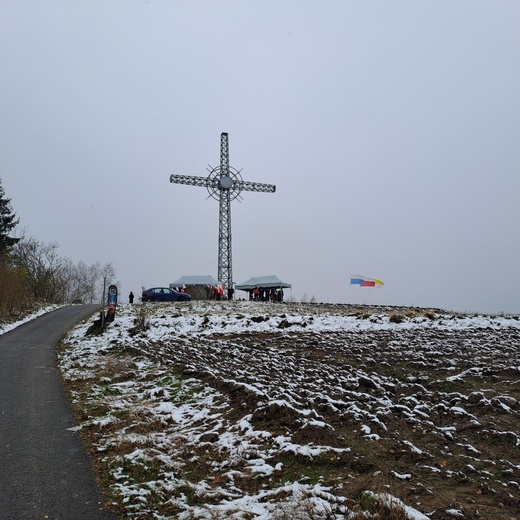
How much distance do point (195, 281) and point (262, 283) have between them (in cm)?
855

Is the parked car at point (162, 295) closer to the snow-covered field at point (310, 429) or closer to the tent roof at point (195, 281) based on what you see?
the tent roof at point (195, 281)

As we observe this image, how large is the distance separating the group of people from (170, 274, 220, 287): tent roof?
6196 millimetres

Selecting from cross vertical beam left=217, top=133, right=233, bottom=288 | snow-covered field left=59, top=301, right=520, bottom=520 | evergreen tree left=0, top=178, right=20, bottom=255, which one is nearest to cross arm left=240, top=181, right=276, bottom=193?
cross vertical beam left=217, top=133, right=233, bottom=288

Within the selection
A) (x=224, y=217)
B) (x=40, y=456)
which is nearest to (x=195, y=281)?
(x=224, y=217)

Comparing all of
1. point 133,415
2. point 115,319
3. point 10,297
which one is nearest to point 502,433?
point 133,415

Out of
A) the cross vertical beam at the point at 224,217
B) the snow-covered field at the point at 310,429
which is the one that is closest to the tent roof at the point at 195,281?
the cross vertical beam at the point at 224,217

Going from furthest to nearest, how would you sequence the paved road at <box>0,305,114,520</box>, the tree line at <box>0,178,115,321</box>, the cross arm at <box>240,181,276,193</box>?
the cross arm at <box>240,181,276,193</box> < the tree line at <box>0,178,115,321</box> < the paved road at <box>0,305,114,520</box>

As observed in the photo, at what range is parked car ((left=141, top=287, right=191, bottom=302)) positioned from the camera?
37062mm

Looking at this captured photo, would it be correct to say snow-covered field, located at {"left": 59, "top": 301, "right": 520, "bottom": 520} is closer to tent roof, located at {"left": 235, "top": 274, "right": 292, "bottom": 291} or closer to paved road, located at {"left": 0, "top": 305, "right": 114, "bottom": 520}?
paved road, located at {"left": 0, "top": 305, "right": 114, "bottom": 520}

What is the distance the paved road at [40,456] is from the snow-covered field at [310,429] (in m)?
0.29

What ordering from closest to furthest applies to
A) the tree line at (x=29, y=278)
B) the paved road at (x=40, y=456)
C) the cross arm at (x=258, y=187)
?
1. the paved road at (x=40, y=456)
2. the tree line at (x=29, y=278)
3. the cross arm at (x=258, y=187)

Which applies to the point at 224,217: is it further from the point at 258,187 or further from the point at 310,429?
the point at 310,429

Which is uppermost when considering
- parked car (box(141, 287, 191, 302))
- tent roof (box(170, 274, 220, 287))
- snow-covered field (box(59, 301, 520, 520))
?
tent roof (box(170, 274, 220, 287))

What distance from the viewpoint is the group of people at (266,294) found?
133 ft
